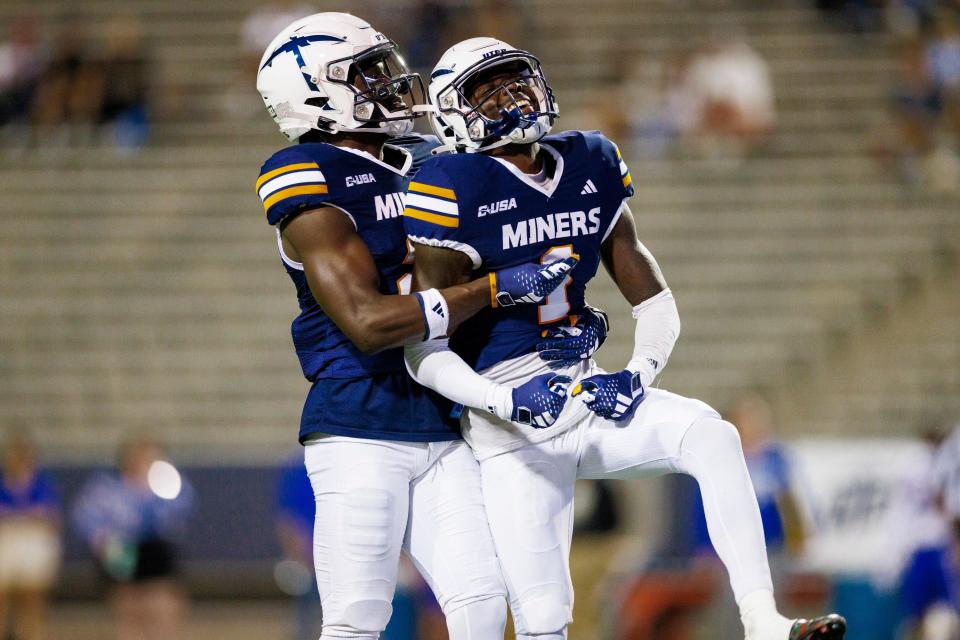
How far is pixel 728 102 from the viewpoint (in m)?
13.1

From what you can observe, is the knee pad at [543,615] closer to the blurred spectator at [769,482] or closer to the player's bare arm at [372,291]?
the player's bare arm at [372,291]

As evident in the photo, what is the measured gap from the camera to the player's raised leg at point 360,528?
426cm

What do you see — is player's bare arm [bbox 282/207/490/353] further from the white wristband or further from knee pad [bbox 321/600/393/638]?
knee pad [bbox 321/600/393/638]

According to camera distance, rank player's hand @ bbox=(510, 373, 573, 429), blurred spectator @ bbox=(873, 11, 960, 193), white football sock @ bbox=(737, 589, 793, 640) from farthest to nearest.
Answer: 1. blurred spectator @ bbox=(873, 11, 960, 193)
2. player's hand @ bbox=(510, 373, 573, 429)
3. white football sock @ bbox=(737, 589, 793, 640)

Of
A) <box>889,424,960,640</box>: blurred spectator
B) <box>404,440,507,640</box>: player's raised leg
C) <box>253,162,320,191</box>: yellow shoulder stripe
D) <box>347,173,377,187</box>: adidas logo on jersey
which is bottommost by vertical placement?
<box>889,424,960,640</box>: blurred spectator

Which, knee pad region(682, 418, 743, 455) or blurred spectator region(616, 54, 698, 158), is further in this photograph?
blurred spectator region(616, 54, 698, 158)

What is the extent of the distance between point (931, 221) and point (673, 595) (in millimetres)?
5379

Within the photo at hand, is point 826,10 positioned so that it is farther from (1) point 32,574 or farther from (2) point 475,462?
(2) point 475,462

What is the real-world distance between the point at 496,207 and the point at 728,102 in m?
9.20

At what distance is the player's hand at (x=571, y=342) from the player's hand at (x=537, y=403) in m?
0.23

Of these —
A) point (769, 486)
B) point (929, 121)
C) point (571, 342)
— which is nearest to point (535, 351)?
point (571, 342)

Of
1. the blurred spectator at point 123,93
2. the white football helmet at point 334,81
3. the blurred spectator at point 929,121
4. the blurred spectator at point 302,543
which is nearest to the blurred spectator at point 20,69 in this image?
the blurred spectator at point 123,93

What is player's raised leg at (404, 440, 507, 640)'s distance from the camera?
13.9ft

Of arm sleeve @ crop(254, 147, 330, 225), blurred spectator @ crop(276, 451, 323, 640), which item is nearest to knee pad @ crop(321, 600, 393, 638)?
arm sleeve @ crop(254, 147, 330, 225)
